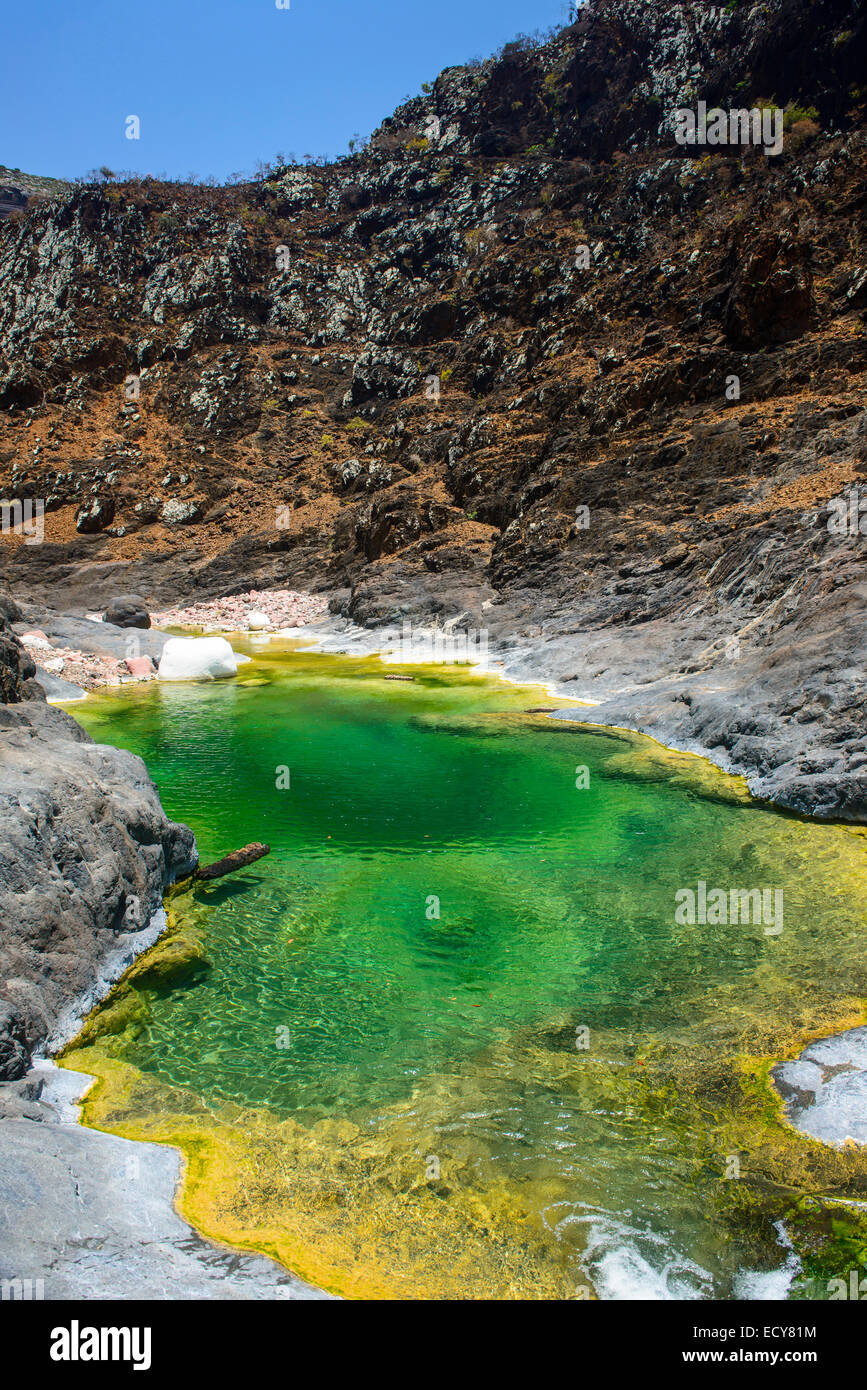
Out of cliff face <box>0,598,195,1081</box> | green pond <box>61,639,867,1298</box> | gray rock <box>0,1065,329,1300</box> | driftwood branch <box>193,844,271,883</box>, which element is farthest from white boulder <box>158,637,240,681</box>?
gray rock <box>0,1065,329,1300</box>

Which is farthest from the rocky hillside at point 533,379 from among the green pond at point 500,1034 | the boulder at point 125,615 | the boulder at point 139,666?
the boulder at point 139,666

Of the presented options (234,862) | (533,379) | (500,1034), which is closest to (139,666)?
(234,862)

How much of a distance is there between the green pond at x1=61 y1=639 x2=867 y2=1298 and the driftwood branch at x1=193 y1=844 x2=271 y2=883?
0.25 m

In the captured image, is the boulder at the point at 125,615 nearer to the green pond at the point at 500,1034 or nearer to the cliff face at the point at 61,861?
the green pond at the point at 500,1034

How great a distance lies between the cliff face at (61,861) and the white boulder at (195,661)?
14.8 metres

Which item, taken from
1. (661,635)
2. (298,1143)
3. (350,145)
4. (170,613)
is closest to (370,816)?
(298,1143)

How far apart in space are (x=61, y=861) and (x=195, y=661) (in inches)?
730

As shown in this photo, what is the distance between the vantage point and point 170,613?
4528 centimetres

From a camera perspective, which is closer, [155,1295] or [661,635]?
[155,1295]

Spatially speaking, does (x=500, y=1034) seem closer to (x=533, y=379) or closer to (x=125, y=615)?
(x=125, y=615)

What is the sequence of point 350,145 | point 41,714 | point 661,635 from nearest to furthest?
point 41,714 → point 661,635 → point 350,145

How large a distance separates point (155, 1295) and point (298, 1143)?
65.1 inches

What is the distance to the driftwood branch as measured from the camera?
379 inches
